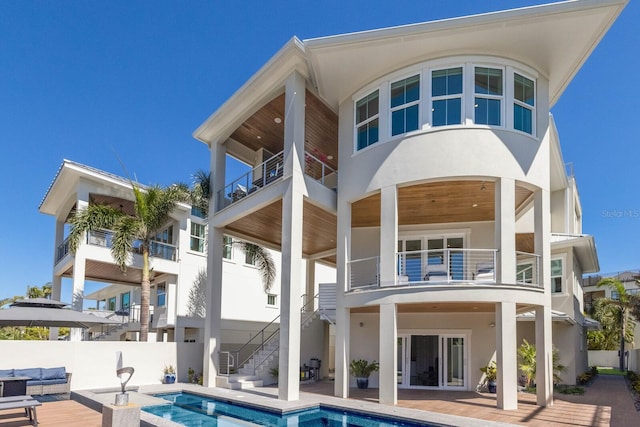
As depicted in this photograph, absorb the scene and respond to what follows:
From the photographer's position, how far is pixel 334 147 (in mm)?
18984

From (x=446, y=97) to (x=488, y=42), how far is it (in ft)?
5.80

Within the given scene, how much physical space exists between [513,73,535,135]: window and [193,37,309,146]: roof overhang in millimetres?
6180

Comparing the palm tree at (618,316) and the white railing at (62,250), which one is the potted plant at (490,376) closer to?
the palm tree at (618,316)

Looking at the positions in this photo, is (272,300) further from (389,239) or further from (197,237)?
(389,239)

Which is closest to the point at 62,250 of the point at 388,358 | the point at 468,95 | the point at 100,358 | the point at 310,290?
the point at 100,358

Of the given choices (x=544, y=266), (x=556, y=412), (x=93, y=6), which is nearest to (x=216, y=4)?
(x=93, y=6)

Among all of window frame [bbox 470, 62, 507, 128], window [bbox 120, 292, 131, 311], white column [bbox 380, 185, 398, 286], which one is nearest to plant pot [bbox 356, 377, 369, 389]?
white column [bbox 380, 185, 398, 286]

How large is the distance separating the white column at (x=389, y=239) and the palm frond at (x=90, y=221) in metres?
12.2

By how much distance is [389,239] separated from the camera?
13086mm

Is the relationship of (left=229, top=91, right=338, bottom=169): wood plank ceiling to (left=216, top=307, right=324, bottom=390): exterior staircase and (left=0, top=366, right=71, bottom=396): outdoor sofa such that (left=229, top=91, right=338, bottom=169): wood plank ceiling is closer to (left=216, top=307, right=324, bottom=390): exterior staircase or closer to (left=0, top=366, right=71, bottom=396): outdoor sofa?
(left=216, top=307, right=324, bottom=390): exterior staircase

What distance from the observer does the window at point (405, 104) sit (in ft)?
43.4

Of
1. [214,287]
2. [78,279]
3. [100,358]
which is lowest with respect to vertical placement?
[100,358]

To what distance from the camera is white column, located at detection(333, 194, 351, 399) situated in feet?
45.2

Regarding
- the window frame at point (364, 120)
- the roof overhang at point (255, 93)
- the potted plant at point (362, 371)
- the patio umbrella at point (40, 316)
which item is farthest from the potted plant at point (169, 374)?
the window frame at point (364, 120)
